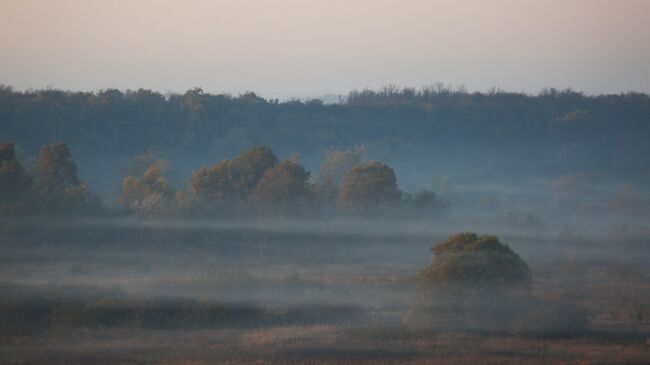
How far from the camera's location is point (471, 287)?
64.3 feet

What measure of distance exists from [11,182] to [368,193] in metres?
13.8

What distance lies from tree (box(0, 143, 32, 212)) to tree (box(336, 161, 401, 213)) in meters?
12.3

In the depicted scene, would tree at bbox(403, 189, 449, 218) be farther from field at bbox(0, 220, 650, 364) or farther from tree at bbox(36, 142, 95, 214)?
tree at bbox(36, 142, 95, 214)

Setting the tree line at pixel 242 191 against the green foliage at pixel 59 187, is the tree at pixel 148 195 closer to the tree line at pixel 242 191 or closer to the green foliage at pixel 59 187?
the tree line at pixel 242 191

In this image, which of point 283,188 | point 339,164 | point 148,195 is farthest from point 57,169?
point 339,164

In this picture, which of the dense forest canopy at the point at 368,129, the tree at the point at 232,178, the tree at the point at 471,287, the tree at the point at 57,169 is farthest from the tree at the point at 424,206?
the dense forest canopy at the point at 368,129

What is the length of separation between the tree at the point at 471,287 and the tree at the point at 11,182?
18523 millimetres

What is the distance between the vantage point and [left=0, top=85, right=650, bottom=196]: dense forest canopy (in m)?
66.5

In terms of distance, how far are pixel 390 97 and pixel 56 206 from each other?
225 ft

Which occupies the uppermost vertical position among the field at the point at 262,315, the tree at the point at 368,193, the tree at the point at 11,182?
the tree at the point at 11,182

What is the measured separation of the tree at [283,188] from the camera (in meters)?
37.7

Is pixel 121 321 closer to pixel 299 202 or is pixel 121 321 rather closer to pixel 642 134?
pixel 299 202

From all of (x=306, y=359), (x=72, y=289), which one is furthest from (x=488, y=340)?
(x=72, y=289)

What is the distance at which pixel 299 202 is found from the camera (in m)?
38.3
